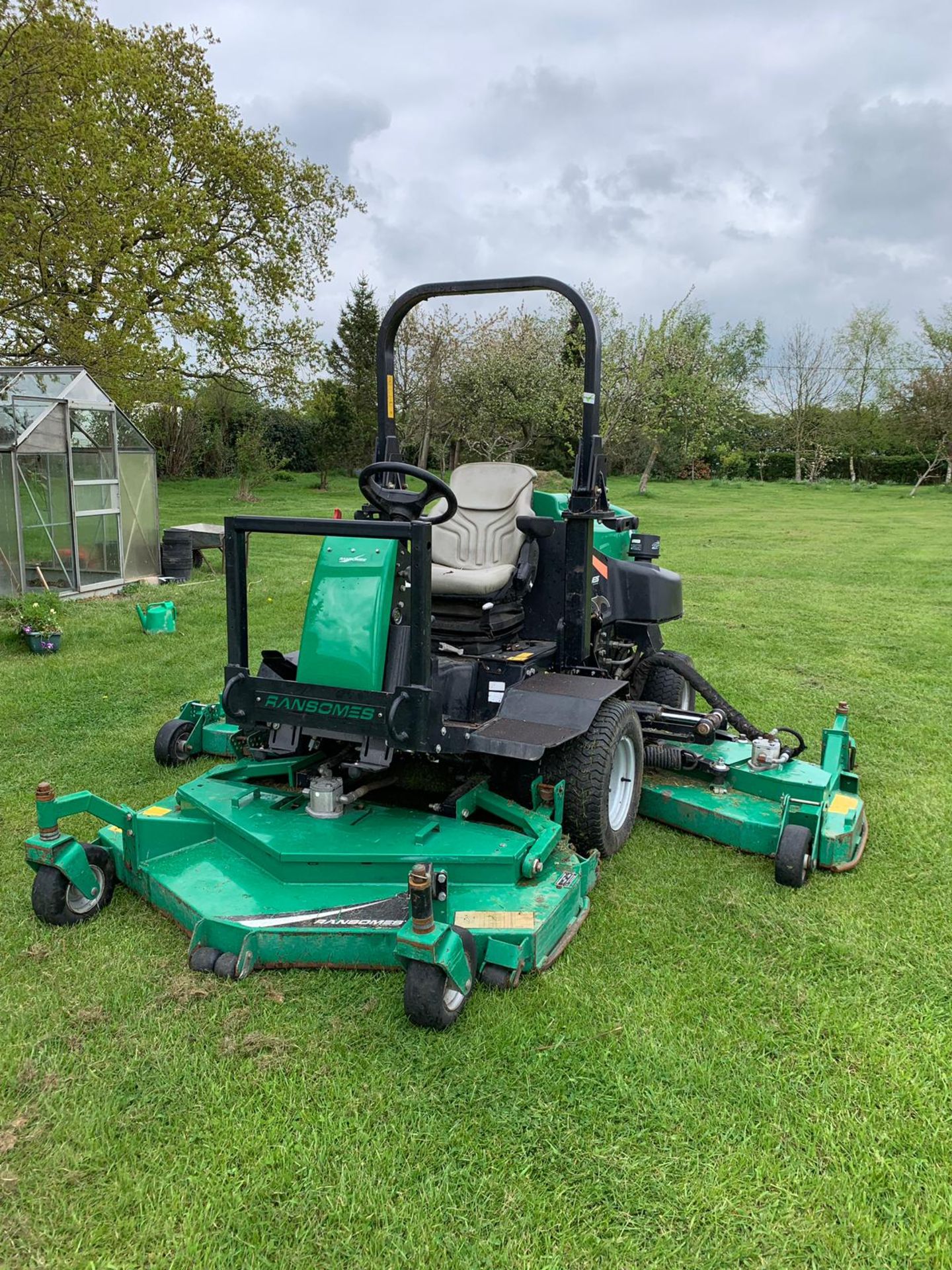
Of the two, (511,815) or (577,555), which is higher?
(577,555)

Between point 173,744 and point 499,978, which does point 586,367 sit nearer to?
point 499,978

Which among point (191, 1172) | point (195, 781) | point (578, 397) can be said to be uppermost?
point (578, 397)

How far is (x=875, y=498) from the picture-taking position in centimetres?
3184

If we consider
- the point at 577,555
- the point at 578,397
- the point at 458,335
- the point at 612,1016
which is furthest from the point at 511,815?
the point at 458,335

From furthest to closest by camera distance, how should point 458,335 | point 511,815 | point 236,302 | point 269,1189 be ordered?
point 458,335, point 236,302, point 511,815, point 269,1189

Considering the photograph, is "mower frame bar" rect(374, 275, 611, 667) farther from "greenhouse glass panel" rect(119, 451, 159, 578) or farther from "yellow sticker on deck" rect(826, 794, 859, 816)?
"greenhouse glass panel" rect(119, 451, 159, 578)

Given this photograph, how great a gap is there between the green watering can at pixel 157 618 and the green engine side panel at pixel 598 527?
17.3 feet

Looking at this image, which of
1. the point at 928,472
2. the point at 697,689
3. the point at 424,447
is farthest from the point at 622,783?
the point at 928,472

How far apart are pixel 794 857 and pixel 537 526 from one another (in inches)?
72.6

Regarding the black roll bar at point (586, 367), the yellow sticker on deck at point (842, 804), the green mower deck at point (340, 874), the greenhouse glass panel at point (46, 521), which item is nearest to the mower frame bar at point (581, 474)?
the black roll bar at point (586, 367)

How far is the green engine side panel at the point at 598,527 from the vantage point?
4594 millimetres

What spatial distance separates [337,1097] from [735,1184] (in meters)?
1.10

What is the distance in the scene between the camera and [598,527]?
5.12 meters

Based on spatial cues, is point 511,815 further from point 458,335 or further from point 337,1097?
point 458,335
